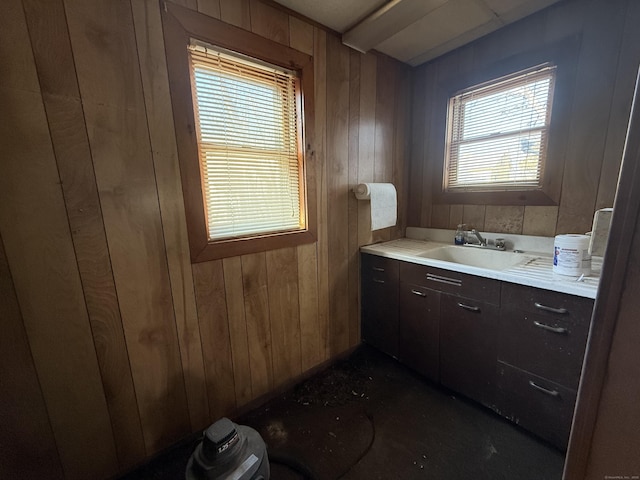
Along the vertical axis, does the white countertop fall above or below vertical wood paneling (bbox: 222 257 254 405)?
above

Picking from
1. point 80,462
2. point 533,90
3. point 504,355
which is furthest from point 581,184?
point 80,462

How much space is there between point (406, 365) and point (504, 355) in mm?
689

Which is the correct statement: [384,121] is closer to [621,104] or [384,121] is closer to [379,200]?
[379,200]

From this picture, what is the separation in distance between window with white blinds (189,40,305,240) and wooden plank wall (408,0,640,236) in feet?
4.56

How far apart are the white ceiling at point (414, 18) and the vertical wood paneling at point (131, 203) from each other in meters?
0.90

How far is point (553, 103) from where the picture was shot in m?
1.54

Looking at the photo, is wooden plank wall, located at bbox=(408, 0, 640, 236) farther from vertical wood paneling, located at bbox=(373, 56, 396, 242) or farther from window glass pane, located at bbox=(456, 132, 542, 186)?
vertical wood paneling, located at bbox=(373, 56, 396, 242)

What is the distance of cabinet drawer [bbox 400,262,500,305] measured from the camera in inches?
54.2

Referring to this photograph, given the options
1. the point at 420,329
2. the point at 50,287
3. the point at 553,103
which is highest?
the point at 553,103

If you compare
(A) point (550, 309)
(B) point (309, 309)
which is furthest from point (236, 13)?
(A) point (550, 309)

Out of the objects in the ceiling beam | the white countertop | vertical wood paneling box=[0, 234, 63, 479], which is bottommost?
vertical wood paneling box=[0, 234, 63, 479]

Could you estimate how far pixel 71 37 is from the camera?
938 millimetres

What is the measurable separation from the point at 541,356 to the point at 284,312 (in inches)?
53.4

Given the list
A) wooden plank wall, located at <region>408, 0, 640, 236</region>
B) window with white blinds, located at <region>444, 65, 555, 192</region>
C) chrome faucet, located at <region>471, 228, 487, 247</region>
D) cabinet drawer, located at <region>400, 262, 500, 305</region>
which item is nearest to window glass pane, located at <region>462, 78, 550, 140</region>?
window with white blinds, located at <region>444, 65, 555, 192</region>
